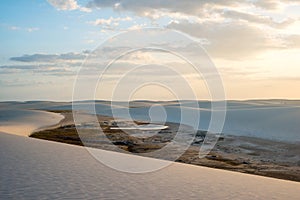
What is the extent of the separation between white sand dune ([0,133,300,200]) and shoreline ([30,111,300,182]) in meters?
3.61

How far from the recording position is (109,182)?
12.4 m

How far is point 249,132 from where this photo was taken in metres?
37.6

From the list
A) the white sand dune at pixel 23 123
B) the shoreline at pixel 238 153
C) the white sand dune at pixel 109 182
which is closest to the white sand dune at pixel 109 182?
the white sand dune at pixel 109 182

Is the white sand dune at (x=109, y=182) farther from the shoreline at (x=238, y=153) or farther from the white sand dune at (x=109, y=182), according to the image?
the shoreline at (x=238, y=153)

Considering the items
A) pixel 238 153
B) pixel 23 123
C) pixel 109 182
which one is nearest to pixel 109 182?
pixel 109 182

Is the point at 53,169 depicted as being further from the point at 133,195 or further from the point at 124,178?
the point at 133,195

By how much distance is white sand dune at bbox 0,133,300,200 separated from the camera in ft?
35.2

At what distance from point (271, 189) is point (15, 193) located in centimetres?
807

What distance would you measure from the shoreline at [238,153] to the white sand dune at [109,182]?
11.8ft

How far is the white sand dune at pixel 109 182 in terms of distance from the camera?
10727 millimetres

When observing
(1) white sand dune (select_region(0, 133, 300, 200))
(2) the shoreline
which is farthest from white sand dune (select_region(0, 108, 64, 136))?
(1) white sand dune (select_region(0, 133, 300, 200))

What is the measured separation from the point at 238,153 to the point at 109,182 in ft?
46.7

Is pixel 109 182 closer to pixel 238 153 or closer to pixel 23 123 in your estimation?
pixel 238 153

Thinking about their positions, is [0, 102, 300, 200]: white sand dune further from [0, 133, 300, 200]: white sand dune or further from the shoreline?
the shoreline
